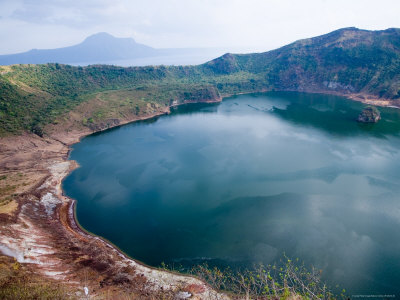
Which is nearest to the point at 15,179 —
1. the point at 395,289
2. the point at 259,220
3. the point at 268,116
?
the point at 259,220

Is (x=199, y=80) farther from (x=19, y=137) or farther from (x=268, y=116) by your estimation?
(x=19, y=137)

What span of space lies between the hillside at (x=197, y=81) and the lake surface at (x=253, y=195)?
17.5 meters

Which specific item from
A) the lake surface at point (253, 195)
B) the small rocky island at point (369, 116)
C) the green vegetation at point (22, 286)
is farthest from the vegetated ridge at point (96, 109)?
the small rocky island at point (369, 116)

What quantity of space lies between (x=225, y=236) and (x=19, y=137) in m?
58.3

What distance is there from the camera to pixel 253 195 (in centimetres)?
4034

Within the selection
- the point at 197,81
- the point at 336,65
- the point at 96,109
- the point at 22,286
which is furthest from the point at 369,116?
the point at 197,81

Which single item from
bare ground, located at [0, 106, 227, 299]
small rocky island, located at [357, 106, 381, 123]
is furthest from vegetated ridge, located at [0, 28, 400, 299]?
small rocky island, located at [357, 106, 381, 123]

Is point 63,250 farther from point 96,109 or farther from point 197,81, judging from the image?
point 197,81

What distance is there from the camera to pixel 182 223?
115 feet

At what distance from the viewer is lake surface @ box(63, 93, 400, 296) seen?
29.2m

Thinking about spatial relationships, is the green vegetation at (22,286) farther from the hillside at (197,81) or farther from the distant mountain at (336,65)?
the distant mountain at (336,65)

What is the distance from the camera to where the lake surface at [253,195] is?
2925cm

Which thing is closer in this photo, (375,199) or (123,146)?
(375,199)

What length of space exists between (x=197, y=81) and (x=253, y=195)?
11491cm
